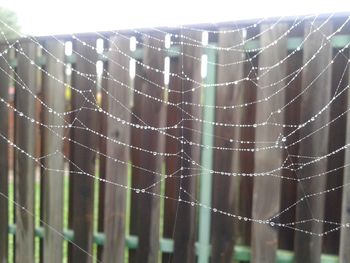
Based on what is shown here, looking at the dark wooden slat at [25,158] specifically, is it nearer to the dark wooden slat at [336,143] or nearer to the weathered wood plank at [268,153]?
the weathered wood plank at [268,153]

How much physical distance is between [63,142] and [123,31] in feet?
2.53

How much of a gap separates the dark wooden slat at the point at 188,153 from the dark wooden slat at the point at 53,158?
0.78 metres

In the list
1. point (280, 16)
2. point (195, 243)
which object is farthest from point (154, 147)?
point (280, 16)

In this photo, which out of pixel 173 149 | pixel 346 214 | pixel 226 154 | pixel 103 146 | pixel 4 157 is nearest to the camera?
pixel 346 214

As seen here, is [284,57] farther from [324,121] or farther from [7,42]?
[7,42]

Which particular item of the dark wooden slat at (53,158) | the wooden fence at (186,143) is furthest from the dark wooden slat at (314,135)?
the dark wooden slat at (53,158)

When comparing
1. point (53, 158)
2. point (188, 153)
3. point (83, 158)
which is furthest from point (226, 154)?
point (53, 158)

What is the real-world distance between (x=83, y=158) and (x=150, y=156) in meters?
0.44

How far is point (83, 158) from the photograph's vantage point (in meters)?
2.39

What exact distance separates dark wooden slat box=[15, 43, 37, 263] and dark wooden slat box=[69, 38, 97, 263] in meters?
0.31

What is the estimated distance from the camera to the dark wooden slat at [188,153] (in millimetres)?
2107

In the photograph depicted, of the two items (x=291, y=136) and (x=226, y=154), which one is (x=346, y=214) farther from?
(x=226, y=154)

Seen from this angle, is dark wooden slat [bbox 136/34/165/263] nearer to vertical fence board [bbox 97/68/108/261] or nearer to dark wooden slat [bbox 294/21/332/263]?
vertical fence board [bbox 97/68/108/261]

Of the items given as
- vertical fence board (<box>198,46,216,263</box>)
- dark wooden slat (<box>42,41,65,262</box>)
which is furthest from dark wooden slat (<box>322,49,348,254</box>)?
dark wooden slat (<box>42,41,65,262</box>)
